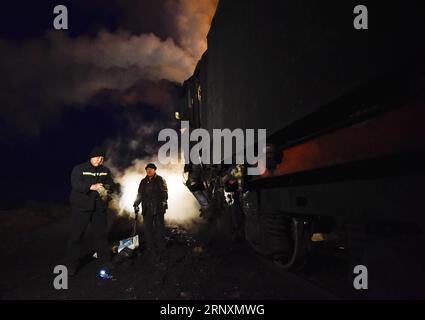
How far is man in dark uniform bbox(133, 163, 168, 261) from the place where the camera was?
588cm

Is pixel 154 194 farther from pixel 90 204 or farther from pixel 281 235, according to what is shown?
pixel 281 235

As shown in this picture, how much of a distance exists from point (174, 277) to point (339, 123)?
3081 millimetres

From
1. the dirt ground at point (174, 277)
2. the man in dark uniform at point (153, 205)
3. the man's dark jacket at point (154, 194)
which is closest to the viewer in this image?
the dirt ground at point (174, 277)

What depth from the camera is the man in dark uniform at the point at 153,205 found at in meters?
5.88

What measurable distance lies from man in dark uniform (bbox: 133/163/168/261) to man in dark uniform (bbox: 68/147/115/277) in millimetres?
1181

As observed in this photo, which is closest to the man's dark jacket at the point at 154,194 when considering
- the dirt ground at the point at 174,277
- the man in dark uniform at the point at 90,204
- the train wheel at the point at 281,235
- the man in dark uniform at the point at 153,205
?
the man in dark uniform at the point at 153,205

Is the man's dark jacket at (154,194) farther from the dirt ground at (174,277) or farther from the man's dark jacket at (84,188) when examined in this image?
the man's dark jacket at (84,188)

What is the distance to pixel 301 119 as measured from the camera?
251 centimetres

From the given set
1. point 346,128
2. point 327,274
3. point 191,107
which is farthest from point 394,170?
point 191,107

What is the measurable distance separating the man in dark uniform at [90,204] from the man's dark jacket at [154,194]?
3.90ft

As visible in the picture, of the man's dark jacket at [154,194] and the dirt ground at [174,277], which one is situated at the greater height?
the man's dark jacket at [154,194]

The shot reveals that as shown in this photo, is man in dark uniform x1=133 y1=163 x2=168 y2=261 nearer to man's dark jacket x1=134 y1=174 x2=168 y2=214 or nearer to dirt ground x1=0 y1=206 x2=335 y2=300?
man's dark jacket x1=134 y1=174 x2=168 y2=214

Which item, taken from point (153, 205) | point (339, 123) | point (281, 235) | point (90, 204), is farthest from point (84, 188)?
point (339, 123)
